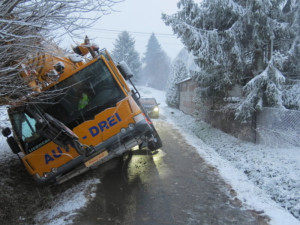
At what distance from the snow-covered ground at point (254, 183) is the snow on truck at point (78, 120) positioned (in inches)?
28.0

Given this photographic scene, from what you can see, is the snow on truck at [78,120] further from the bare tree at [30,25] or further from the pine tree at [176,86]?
the pine tree at [176,86]

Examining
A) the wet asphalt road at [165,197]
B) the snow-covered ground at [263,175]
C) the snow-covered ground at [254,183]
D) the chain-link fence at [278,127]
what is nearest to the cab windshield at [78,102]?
the snow-covered ground at [254,183]

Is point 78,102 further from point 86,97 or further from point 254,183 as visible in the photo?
point 254,183

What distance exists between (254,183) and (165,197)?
7.61 ft

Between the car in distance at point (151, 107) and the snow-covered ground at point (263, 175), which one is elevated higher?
the car in distance at point (151, 107)

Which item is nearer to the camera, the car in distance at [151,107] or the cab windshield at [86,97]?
the cab windshield at [86,97]

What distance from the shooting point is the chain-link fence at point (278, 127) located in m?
7.06

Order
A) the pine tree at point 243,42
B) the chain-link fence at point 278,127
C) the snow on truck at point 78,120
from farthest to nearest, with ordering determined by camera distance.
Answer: the pine tree at point 243,42
the chain-link fence at point 278,127
the snow on truck at point 78,120

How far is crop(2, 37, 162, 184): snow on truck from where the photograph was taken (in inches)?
203

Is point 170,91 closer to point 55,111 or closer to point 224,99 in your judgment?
point 224,99

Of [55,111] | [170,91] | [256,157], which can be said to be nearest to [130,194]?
[55,111]

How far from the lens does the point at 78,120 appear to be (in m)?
5.48

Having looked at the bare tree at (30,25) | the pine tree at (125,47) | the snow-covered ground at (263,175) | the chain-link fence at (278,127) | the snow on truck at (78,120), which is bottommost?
the snow-covered ground at (263,175)

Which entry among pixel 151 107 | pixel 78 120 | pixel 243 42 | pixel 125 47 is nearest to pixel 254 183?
pixel 78 120
